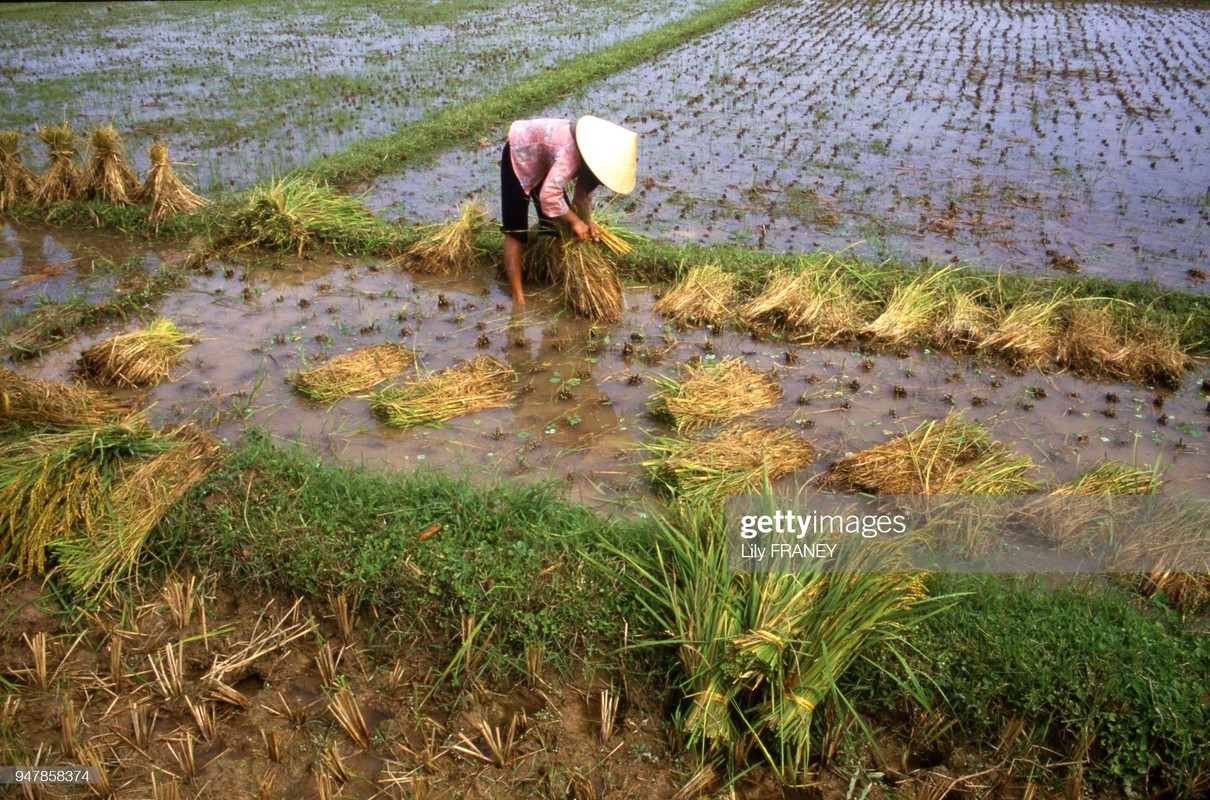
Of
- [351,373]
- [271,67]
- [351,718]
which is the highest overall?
[271,67]

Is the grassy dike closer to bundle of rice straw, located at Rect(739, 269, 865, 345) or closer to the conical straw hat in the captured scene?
the conical straw hat

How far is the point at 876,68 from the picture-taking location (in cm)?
1098

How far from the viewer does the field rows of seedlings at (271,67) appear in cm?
819

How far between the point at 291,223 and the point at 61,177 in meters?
2.17

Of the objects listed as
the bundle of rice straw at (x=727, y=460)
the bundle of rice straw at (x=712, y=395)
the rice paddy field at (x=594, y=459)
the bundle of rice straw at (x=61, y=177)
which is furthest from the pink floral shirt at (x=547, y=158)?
the bundle of rice straw at (x=61, y=177)

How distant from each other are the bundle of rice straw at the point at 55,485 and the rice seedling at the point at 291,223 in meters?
2.72

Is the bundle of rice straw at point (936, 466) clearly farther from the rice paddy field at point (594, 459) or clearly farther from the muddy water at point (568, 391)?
the muddy water at point (568, 391)

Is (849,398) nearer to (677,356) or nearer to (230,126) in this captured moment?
(677,356)

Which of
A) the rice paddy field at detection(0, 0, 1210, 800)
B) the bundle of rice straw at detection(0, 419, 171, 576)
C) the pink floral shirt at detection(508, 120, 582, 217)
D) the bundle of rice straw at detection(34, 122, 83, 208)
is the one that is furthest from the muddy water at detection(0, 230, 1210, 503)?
the bundle of rice straw at detection(34, 122, 83, 208)

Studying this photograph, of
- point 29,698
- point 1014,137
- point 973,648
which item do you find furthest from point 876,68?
point 29,698

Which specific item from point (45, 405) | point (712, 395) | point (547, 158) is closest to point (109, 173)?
point (45, 405)

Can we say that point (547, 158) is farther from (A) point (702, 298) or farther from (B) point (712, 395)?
(B) point (712, 395)

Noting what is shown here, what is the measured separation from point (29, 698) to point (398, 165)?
5.68 meters

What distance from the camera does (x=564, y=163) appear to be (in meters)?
4.32
